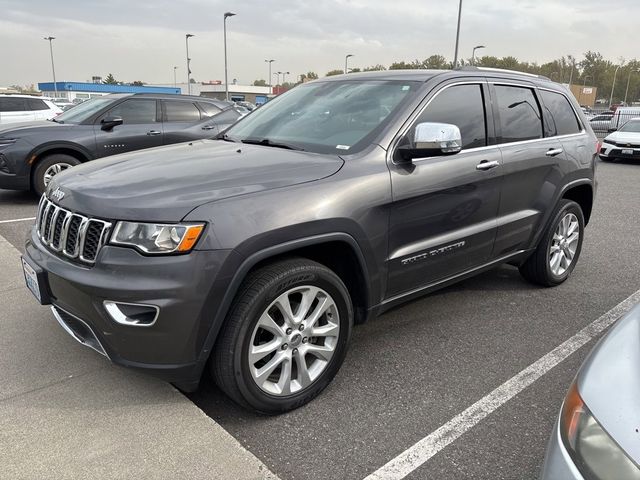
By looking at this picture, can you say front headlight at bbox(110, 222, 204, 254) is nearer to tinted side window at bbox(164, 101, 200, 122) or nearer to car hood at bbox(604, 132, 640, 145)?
tinted side window at bbox(164, 101, 200, 122)

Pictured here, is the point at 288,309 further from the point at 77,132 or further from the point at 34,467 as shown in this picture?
the point at 77,132

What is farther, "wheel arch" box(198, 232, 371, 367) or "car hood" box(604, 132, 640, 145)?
"car hood" box(604, 132, 640, 145)

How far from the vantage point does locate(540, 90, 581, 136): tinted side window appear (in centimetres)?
432

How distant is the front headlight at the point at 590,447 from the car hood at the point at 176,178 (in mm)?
1576

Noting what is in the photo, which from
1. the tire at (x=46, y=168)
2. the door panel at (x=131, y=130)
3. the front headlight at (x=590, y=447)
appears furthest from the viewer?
the door panel at (x=131, y=130)

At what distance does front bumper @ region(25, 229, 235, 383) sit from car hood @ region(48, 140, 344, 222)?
0.21m

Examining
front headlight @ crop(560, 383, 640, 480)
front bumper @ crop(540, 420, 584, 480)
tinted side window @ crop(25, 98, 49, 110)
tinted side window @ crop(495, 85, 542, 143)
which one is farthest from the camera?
tinted side window @ crop(25, 98, 49, 110)

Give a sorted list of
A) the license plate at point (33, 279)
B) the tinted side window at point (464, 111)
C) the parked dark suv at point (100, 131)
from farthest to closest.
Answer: the parked dark suv at point (100, 131) < the tinted side window at point (464, 111) < the license plate at point (33, 279)

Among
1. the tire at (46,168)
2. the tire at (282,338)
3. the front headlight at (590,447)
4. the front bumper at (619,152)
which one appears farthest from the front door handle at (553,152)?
the front bumper at (619,152)

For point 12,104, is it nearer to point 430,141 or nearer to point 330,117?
point 330,117

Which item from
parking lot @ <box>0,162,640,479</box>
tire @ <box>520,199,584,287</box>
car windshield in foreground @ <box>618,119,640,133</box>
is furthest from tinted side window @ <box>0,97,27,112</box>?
car windshield in foreground @ <box>618,119,640,133</box>

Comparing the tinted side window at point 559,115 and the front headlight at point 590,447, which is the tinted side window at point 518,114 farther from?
the front headlight at point 590,447

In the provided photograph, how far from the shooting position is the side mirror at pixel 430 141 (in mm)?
2895

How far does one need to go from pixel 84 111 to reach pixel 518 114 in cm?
679
